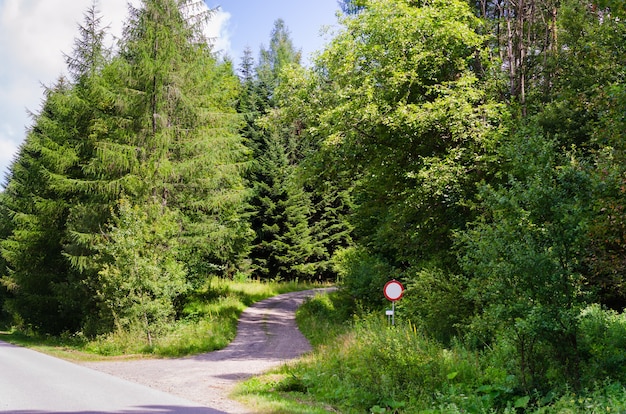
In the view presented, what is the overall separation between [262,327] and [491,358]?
1306cm

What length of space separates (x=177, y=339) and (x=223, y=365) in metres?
3.94

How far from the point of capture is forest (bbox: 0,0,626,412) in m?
8.35

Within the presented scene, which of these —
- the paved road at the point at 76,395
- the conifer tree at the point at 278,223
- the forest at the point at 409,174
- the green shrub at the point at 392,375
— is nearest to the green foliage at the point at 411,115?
the forest at the point at 409,174

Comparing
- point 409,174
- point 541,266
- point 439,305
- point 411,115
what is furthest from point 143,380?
point 411,115

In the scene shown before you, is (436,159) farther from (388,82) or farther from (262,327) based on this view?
(262,327)

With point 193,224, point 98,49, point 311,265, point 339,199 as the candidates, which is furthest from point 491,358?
point 339,199

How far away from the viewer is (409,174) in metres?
15.4

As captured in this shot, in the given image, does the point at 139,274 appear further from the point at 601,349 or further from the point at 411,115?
the point at 601,349

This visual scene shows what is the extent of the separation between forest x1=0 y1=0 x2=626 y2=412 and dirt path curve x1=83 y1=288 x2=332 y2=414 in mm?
2904

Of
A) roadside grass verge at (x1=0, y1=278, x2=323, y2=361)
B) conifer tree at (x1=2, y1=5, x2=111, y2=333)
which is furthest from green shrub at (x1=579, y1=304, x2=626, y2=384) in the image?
conifer tree at (x1=2, y1=5, x2=111, y2=333)

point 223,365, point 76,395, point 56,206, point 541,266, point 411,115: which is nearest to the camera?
point 541,266

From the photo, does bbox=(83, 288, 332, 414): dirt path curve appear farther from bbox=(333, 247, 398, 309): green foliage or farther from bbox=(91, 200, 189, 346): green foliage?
bbox=(333, 247, 398, 309): green foliage

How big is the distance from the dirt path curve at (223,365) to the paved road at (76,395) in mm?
577

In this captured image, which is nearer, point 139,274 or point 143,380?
point 143,380
